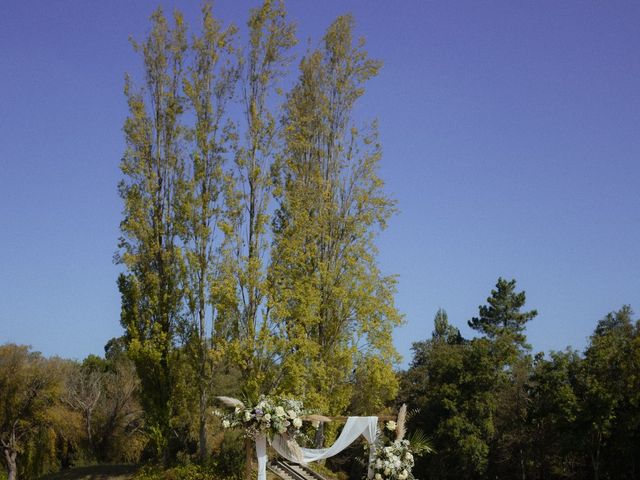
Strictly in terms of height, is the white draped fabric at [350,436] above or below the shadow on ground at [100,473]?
above

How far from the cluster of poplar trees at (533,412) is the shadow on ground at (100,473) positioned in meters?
13.8

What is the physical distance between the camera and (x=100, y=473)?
2184cm

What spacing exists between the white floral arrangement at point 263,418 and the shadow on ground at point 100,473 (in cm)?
773

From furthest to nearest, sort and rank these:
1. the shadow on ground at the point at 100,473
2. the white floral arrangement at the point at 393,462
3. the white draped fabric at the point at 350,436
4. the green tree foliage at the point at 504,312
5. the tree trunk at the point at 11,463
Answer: the green tree foliage at the point at 504,312 < the tree trunk at the point at 11,463 < the shadow on ground at the point at 100,473 < the white draped fabric at the point at 350,436 < the white floral arrangement at the point at 393,462

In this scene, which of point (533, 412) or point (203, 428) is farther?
point (533, 412)

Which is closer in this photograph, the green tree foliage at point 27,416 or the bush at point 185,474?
the bush at point 185,474

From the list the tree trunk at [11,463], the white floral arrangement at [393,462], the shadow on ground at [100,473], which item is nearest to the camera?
the white floral arrangement at [393,462]

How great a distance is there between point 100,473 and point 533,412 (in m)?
17.7

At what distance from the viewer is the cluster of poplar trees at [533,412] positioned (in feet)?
86.0

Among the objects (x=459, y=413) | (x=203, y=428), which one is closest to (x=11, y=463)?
(x=203, y=428)

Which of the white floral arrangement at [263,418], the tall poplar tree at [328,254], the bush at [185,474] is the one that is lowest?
the bush at [185,474]

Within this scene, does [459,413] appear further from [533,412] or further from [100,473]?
[100,473]

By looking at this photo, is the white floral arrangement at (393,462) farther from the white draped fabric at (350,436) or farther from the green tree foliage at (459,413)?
the green tree foliage at (459,413)

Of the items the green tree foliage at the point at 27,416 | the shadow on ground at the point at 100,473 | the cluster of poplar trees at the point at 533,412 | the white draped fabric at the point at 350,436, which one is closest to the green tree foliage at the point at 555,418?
the cluster of poplar trees at the point at 533,412
